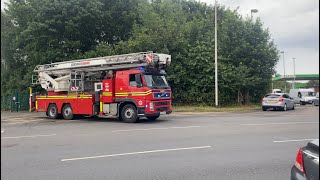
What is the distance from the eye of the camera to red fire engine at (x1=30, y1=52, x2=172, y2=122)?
18.3 meters

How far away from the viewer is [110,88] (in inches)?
766

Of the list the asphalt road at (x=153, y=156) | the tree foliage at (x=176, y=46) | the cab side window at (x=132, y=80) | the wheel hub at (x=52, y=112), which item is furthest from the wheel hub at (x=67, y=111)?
the tree foliage at (x=176, y=46)

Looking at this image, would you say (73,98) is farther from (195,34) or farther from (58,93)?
(195,34)

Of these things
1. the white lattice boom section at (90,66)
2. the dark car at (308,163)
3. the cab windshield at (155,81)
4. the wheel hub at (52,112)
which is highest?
the white lattice boom section at (90,66)

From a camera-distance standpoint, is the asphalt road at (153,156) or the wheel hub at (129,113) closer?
the asphalt road at (153,156)

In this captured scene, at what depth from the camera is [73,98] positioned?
68.7ft

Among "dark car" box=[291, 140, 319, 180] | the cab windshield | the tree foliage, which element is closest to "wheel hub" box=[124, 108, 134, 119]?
the cab windshield

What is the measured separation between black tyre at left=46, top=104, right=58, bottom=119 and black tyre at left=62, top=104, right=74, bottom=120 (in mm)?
605

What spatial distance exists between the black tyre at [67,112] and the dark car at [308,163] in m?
18.4

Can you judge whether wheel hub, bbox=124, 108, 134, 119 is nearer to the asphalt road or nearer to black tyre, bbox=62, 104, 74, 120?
black tyre, bbox=62, 104, 74, 120

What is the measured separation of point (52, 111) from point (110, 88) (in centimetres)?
503

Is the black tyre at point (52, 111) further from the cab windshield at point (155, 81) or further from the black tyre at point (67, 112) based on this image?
the cab windshield at point (155, 81)

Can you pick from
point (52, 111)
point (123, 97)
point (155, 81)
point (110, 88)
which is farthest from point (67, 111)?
point (155, 81)

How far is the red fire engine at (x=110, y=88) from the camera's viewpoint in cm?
1833
